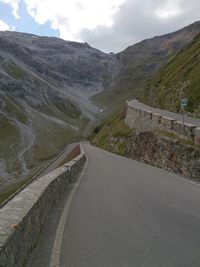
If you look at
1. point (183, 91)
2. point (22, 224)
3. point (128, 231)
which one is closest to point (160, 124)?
point (183, 91)

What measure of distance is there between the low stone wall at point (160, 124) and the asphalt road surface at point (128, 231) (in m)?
11.5

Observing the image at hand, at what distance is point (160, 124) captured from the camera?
41969mm

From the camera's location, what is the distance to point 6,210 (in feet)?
28.7

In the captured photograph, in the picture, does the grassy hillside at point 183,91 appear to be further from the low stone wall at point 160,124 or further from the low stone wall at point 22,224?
the low stone wall at point 22,224

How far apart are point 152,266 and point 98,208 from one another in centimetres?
680

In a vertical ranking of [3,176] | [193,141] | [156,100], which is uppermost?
[156,100]

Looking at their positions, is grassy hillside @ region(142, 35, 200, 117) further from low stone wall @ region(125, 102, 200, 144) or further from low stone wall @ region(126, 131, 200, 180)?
low stone wall @ region(126, 131, 200, 180)

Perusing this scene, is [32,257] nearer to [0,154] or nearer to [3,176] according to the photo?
[3,176]

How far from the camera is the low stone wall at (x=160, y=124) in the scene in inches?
1169

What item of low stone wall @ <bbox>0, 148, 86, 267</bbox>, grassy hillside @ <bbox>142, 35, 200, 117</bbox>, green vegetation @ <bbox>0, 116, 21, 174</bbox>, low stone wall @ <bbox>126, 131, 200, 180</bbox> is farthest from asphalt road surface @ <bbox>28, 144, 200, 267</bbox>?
green vegetation @ <bbox>0, 116, 21, 174</bbox>

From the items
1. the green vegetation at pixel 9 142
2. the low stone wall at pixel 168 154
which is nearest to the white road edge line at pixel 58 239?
the low stone wall at pixel 168 154

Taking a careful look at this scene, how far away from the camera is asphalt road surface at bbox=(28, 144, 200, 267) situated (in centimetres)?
871

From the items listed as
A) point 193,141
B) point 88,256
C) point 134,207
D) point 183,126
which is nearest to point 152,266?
point 88,256

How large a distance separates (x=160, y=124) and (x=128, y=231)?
31370 mm
